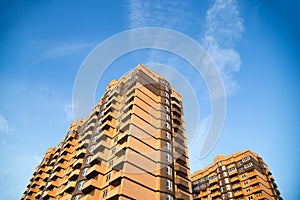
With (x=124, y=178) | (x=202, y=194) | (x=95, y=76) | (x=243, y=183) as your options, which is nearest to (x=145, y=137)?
(x=124, y=178)

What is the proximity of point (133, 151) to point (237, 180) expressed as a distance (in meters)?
39.4

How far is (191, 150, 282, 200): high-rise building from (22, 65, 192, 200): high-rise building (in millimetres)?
26231

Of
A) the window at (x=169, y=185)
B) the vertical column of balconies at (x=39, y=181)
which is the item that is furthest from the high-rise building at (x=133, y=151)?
the vertical column of balconies at (x=39, y=181)

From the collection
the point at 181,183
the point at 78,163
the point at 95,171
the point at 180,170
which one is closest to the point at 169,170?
the point at 180,170

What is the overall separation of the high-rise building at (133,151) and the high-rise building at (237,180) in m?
26.2

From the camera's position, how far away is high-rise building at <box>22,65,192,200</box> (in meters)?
26.2

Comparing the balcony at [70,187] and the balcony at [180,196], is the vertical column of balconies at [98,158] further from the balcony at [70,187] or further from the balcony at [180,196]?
the balcony at [180,196]

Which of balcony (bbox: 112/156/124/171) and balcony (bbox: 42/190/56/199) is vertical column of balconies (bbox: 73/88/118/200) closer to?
balcony (bbox: 112/156/124/171)

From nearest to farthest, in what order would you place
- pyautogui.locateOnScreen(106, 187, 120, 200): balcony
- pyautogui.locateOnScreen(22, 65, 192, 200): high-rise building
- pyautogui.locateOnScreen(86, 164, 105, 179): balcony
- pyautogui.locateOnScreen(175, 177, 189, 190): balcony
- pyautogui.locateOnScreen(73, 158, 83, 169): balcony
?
pyautogui.locateOnScreen(106, 187, 120, 200): balcony
pyautogui.locateOnScreen(22, 65, 192, 200): high-rise building
pyautogui.locateOnScreen(86, 164, 105, 179): balcony
pyautogui.locateOnScreen(175, 177, 189, 190): balcony
pyautogui.locateOnScreen(73, 158, 83, 169): balcony

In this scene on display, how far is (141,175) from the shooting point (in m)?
26.3

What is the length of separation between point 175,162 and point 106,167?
416 inches

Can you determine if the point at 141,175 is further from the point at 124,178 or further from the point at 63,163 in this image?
the point at 63,163

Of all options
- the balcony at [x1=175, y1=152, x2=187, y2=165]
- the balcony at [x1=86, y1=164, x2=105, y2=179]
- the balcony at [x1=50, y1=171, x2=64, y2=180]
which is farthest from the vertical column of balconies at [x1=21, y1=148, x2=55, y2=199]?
the balcony at [x1=175, y1=152, x2=187, y2=165]

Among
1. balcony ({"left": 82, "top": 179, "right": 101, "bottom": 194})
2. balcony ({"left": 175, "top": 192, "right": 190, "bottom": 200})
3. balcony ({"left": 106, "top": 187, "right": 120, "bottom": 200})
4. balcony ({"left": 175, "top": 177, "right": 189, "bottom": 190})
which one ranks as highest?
balcony ({"left": 175, "top": 177, "right": 189, "bottom": 190})
